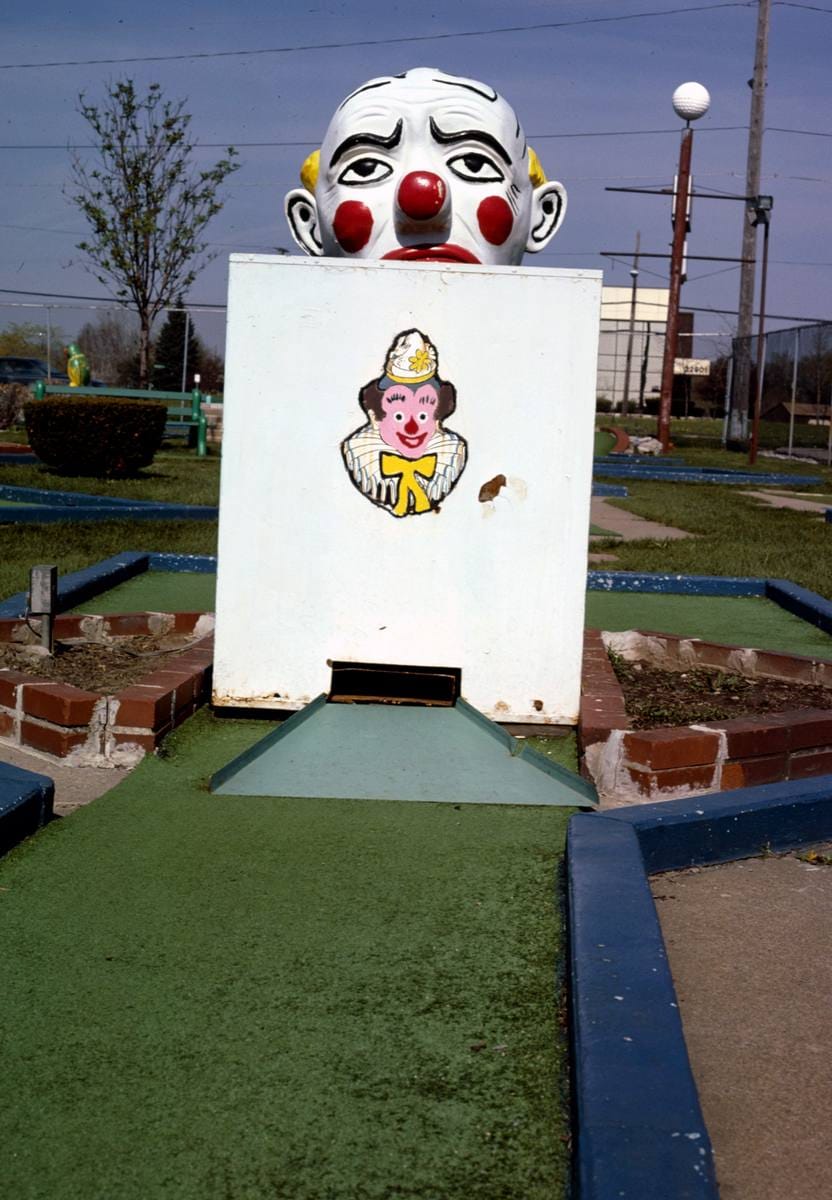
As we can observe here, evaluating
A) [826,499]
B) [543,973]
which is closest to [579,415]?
[543,973]

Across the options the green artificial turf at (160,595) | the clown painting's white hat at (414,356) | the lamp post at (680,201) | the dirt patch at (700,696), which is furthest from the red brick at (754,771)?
the lamp post at (680,201)

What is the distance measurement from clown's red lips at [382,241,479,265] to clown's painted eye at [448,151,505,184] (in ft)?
0.86

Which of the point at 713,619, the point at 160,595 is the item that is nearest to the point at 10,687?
the point at 160,595

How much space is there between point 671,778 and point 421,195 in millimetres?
2072

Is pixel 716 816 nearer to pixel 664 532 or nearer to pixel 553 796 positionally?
pixel 553 796

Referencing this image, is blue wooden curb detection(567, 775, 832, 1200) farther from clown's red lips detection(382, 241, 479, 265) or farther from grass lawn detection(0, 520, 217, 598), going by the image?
grass lawn detection(0, 520, 217, 598)

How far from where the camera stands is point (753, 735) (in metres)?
3.83

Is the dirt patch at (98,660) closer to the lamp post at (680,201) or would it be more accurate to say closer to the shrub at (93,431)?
the shrub at (93,431)

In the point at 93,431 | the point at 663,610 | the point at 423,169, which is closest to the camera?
the point at 423,169

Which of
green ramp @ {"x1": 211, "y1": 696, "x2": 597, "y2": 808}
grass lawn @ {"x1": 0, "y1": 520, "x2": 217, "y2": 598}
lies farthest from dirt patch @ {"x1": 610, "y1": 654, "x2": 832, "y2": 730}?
grass lawn @ {"x1": 0, "y1": 520, "x2": 217, "y2": 598}

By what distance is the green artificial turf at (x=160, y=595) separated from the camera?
6180 mm

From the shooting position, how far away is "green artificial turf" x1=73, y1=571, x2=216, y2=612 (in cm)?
618

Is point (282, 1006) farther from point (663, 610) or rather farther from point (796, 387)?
point (796, 387)

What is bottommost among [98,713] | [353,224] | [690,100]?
[98,713]
